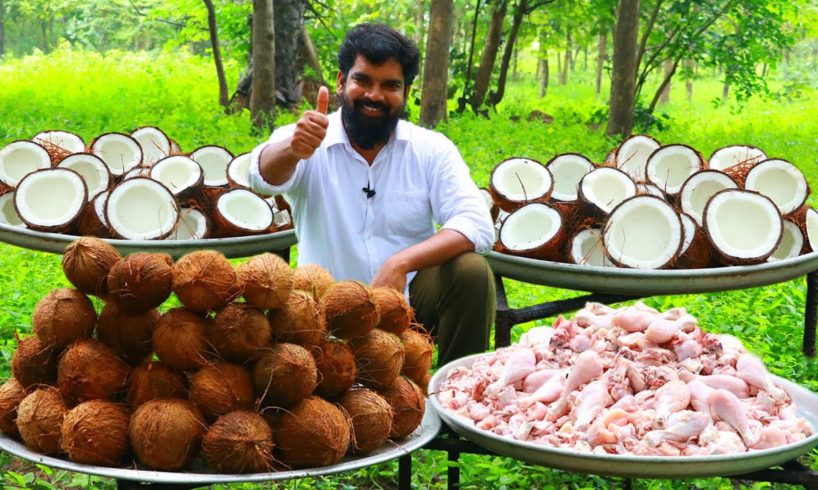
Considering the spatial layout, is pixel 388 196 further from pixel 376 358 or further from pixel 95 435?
pixel 95 435

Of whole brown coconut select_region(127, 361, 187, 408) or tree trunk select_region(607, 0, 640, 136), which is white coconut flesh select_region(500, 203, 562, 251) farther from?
tree trunk select_region(607, 0, 640, 136)

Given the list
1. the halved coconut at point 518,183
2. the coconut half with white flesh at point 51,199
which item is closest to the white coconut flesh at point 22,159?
the coconut half with white flesh at point 51,199

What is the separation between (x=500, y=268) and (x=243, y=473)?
236 centimetres

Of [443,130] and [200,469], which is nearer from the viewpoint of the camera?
[200,469]

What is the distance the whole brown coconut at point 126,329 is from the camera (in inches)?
82.6

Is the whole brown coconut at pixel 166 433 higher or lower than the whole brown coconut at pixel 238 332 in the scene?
lower

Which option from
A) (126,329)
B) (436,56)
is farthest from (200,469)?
(436,56)

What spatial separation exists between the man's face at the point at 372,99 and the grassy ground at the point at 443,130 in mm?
1298

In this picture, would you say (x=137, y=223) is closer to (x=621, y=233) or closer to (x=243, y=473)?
(x=621, y=233)

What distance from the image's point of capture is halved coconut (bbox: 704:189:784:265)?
14.1 feet

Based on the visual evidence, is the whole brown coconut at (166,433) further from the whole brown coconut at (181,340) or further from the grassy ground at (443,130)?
the grassy ground at (443,130)

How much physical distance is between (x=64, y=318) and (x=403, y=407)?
784 mm

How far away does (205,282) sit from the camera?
79.1 inches

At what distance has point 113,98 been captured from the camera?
1524 cm
